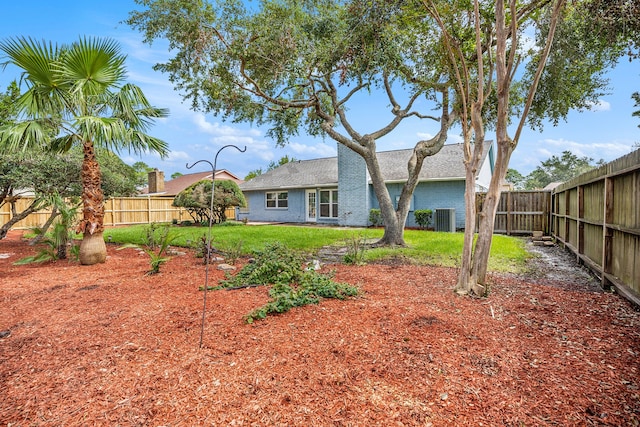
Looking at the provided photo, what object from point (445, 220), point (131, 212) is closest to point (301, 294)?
point (445, 220)

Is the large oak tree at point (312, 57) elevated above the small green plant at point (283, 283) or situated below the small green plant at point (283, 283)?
above

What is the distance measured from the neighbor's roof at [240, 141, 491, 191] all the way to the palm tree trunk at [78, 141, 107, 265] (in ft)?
38.9

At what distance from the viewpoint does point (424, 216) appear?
47.9 feet

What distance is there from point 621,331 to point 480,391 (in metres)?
2.12

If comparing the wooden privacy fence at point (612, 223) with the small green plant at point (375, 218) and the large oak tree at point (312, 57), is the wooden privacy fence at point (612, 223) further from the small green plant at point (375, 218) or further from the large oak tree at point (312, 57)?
the small green plant at point (375, 218)

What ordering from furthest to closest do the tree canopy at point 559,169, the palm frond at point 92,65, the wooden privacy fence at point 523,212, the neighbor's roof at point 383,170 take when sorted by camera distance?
the tree canopy at point 559,169
the neighbor's roof at point 383,170
the wooden privacy fence at point 523,212
the palm frond at point 92,65

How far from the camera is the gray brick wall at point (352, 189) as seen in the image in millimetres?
16281

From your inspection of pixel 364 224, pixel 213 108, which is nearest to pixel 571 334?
pixel 213 108

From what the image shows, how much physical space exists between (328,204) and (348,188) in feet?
6.34

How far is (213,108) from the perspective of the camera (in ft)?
36.2

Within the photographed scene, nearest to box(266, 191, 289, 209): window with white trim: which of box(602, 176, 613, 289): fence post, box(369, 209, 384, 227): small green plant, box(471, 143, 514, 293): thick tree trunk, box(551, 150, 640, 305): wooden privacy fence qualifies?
box(369, 209, 384, 227): small green plant

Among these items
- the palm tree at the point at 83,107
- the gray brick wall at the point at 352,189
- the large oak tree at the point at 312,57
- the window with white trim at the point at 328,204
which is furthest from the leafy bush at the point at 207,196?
the palm tree at the point at 83,107

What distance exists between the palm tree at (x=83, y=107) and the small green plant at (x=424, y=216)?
438 inches

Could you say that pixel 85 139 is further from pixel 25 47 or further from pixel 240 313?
pixel 240 313
